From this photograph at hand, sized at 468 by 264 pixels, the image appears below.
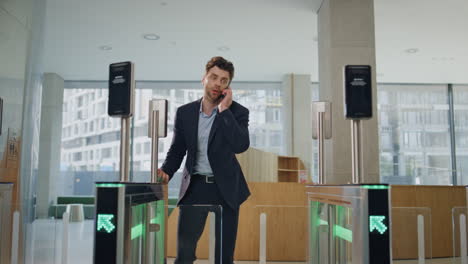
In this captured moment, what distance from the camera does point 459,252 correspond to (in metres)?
3.18

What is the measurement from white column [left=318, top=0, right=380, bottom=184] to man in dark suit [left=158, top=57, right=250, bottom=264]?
3.48 metres

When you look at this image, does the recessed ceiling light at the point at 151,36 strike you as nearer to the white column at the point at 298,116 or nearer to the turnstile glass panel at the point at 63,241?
the turnstile glass panel at the point at 63,241

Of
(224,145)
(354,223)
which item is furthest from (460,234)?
(224,145)

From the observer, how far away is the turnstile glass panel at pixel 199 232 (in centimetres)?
217

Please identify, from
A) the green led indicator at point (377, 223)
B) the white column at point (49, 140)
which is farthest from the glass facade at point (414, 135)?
the green led indicator at point (377, 223)

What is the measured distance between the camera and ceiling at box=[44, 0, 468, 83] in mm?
6637

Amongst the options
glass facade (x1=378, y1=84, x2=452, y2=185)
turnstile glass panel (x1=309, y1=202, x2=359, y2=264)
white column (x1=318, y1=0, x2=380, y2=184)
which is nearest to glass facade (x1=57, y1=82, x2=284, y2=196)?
glass facade (x1=378, y1=84, x2=452, y2=185)

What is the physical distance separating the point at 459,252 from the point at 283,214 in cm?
127

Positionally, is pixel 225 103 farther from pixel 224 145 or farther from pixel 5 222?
pixel 5 222

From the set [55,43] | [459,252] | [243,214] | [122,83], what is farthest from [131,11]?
[459,252]

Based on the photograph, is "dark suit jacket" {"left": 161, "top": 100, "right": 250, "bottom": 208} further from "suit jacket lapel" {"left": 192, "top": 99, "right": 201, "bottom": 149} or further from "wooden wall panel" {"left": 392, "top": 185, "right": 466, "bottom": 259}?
"wooden wall panel" {"left": 392, "top": 185, "right": 466, "bottom": 259}

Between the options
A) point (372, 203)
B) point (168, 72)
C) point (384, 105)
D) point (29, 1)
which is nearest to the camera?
point (372, 203)

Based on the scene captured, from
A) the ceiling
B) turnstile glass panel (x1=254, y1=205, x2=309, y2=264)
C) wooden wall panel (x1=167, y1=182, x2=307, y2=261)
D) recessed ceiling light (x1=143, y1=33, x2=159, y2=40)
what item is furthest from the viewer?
recessed ceiling light (x1=143, y1=33, x2=159, y2=40)

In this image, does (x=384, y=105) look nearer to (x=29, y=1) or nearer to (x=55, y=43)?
(x=55, y=43)
